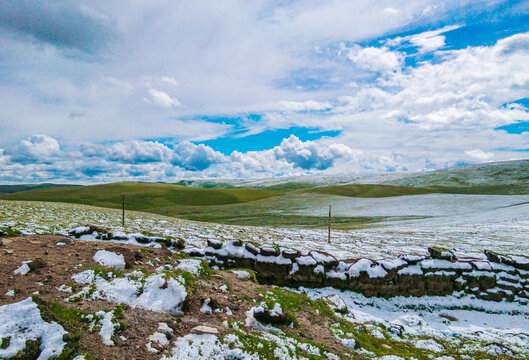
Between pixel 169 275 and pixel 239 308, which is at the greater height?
pixel 169 275

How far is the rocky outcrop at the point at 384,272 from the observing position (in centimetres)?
1264

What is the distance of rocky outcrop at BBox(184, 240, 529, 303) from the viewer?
12.6 meters

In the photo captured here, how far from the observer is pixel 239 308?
773cm

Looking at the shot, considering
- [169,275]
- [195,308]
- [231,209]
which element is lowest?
[231,209]

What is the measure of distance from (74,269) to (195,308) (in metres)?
3.90

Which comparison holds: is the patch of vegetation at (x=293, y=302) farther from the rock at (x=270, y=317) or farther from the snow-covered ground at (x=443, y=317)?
the snow-covered ground at (x=443, y=317)

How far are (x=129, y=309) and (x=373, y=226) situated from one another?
44116mm

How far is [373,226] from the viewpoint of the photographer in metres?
45.1

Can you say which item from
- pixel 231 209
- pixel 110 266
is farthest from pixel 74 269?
pixel 231 209

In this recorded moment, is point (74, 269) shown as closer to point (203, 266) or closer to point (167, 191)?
point (203, 266)

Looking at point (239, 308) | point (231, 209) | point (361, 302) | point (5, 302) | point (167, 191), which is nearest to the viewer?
point (5, 302)

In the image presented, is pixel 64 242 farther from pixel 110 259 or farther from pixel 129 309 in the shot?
pixel 129 309

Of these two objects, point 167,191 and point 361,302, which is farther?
point 167,191

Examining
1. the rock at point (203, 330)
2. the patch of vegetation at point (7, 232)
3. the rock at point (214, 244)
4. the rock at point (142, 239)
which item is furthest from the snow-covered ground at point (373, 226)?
the rock at point (203, 330)
